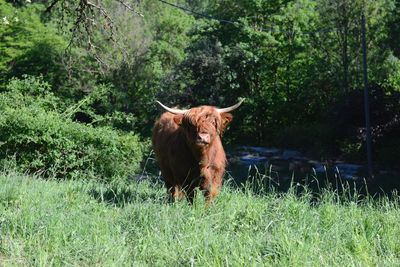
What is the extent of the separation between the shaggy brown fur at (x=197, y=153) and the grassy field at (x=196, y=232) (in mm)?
364

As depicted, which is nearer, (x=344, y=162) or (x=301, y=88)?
(x=344, y=162)

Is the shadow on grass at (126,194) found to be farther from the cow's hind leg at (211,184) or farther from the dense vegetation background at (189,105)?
the cow's hind leg at (211,184)

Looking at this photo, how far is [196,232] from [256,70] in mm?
19263

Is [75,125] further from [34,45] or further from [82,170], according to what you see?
[34,45]

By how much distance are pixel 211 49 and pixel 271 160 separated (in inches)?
210

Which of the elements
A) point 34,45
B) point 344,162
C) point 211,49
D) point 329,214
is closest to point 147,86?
point 211,49

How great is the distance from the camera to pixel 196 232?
5.38 meters

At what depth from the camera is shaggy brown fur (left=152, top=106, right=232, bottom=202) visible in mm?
7234

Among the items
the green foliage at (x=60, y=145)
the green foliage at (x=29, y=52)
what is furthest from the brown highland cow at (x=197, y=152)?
the green foliage at (x=29, y=52)

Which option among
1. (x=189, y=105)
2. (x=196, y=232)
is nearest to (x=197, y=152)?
(x=196, y=232)

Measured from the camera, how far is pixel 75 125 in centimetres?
1370

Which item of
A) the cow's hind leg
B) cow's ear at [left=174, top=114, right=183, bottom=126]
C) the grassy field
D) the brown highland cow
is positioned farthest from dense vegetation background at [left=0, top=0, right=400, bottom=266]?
cow's ear at [left=174, top=114, right=183, bottom=126]

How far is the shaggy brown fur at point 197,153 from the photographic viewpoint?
7234mm

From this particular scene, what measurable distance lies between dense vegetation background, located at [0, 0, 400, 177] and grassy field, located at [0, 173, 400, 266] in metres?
12.1
